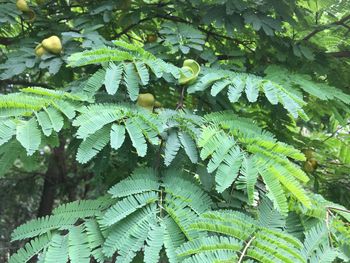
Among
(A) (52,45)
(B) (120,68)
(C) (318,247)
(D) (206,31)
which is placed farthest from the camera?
(D) (206,31)

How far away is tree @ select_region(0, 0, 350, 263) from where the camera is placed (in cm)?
144

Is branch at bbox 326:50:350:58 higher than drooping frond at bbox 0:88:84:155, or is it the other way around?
drooping frond at bbox 0:88:84:155

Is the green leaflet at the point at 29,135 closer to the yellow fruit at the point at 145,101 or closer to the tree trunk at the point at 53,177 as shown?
the yellow fruit at the point at 145,101

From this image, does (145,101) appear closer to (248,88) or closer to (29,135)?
(248,88)

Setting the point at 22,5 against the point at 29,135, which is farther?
the point at 22,5

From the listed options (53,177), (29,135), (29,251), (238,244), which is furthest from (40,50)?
(53,177)

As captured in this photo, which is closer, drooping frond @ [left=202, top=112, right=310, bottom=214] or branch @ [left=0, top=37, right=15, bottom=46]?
drooping frond @ [left=202, top=112, right=310, bottom=214]

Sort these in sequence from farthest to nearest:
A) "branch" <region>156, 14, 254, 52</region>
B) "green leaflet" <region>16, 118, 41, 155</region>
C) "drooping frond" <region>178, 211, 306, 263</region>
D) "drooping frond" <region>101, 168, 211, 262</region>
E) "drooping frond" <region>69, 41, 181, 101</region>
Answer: "branch" <region>156, 14, 254, 52</region>, "drooping frond" <region>69, 41, 181, 101</region>, "green leaflet" <region>16, 118, 41, 155</region>, "drooping frond" <region>101, 168, 211, 262</region>, "drooping frond" <region>178, 211, 306, 263</region>

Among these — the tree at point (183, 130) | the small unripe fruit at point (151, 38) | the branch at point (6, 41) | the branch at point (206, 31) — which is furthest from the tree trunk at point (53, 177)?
the branch at point (206, 31)

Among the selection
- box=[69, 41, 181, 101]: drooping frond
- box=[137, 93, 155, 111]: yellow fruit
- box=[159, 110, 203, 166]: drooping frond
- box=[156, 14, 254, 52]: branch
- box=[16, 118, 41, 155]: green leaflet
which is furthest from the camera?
box=[156, 14, 254, 52]: branch

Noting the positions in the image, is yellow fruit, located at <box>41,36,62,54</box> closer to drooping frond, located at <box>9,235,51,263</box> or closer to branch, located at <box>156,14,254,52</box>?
branch, located at <box>156,14,254,52</box>

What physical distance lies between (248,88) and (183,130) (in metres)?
0.41

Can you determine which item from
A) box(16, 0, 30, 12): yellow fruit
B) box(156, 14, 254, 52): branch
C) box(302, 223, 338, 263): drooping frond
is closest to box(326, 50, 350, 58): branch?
box(156, 14, 254, 52): branch

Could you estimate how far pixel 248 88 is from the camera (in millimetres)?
1954
